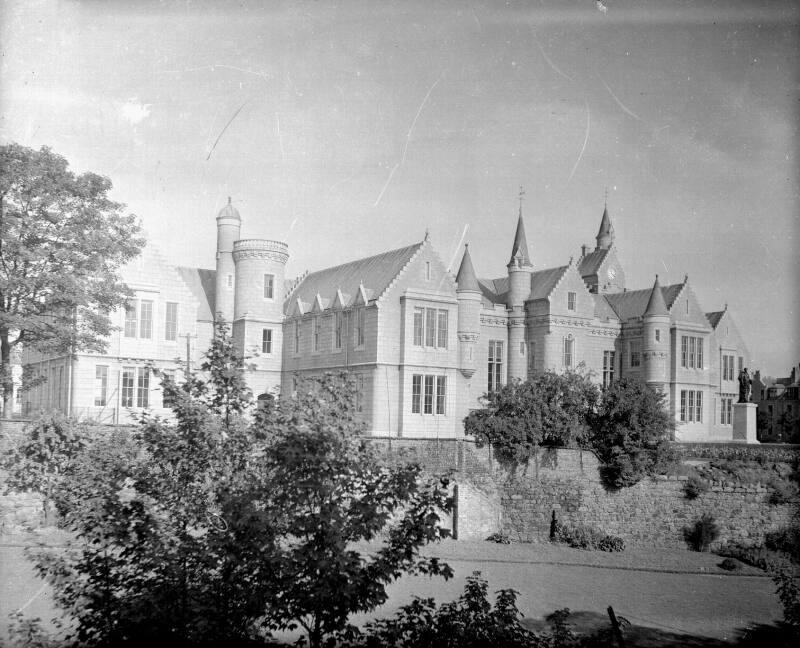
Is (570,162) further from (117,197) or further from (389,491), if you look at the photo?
(389,491)

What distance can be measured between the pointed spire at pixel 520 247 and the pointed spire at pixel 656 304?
911cm

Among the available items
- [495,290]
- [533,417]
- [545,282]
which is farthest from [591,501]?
[495,290]

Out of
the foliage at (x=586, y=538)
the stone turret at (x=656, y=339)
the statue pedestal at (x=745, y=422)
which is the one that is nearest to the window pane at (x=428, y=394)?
the foliage at (x=586, y=538)

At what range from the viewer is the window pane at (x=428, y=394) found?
4172 centimetres

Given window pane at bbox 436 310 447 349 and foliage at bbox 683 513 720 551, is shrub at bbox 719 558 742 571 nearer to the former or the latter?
foliage at bbox 683 513 720 551

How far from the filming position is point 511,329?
51.9 metres

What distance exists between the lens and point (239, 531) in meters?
11.4

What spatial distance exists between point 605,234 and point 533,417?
53.6 meters

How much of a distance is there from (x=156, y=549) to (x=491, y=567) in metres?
18.0

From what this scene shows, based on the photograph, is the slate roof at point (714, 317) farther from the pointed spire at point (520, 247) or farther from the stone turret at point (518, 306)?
the pointed spire at point (520, 247)

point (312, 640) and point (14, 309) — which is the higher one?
point (14, 309)

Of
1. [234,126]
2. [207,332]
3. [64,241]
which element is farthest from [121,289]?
[207,332]

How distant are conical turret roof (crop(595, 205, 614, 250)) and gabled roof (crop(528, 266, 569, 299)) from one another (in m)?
32.9

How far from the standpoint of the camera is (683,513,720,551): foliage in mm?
34781
